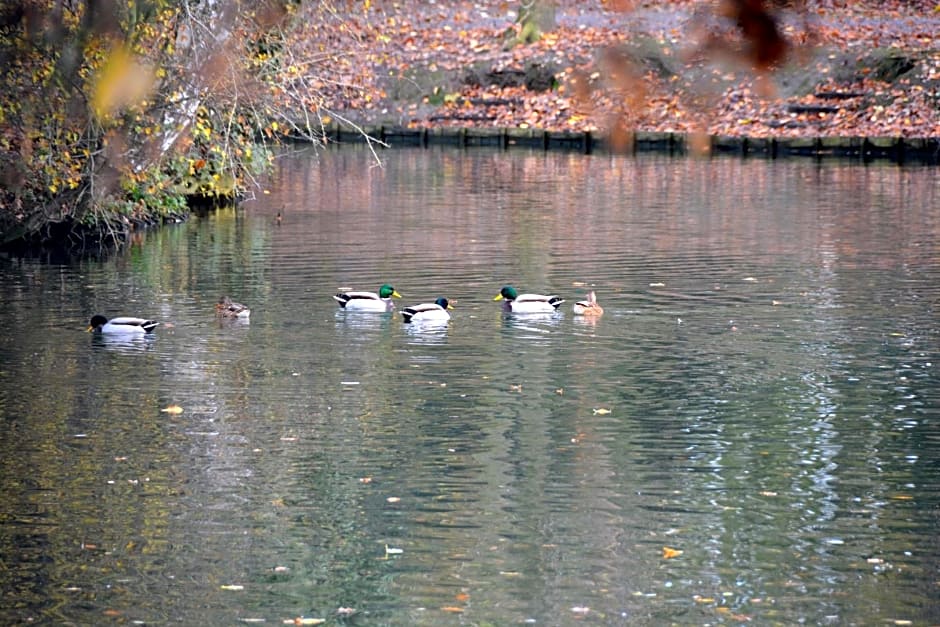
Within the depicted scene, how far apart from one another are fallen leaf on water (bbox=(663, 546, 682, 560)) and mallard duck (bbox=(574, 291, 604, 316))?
324 inches

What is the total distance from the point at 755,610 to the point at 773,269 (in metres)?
13.2

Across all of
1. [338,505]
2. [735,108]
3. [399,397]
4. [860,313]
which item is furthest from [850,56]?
[338,505]

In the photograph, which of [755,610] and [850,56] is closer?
[755,610]

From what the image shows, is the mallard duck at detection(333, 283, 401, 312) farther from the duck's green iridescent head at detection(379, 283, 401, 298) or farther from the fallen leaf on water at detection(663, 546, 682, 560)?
the fallen leaf on water at detection(663, 546, 682, 560)

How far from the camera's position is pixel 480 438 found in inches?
456

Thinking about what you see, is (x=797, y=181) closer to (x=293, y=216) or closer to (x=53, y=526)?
(x=293, y=216)

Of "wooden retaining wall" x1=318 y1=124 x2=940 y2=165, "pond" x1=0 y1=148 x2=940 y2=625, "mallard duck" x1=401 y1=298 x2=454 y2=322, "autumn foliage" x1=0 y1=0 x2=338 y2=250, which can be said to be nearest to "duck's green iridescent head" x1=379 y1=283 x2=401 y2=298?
"pond" x1=0 y1=148 x2=940 y2=625

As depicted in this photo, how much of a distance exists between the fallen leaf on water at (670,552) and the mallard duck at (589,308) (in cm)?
823

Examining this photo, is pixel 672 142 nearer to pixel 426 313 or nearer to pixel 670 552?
pixel 426 313

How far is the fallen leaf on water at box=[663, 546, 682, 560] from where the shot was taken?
8.77 meters

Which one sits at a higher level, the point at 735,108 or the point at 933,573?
the point at 735,108

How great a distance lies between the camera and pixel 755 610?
26.0ft

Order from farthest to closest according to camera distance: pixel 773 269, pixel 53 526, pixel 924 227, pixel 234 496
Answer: pixel 924 227 < pixel 773 269 < pixel 234 496 < pixel 53 526

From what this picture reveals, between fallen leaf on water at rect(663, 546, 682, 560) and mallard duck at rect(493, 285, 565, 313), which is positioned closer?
fallen leaf on water at rect(663, 546, 682, 560)
